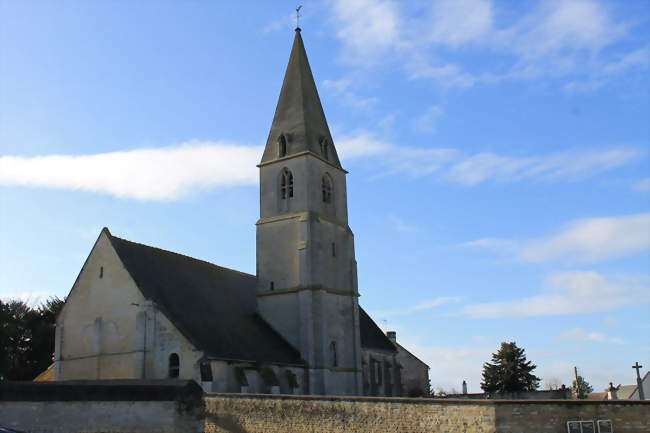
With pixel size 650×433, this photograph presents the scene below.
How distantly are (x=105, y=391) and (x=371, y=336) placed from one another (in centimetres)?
2599

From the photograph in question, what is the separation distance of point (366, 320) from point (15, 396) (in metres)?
29.1

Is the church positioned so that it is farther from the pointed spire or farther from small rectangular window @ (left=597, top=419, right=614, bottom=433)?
small rectangular window @ (left=597, top=419, right=614, bottom=433)

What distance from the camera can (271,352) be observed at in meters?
30.3

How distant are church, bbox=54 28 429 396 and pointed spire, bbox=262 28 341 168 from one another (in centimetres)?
9

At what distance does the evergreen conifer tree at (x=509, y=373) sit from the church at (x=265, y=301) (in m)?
12.7

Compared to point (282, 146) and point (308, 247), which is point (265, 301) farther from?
point (282, 146)

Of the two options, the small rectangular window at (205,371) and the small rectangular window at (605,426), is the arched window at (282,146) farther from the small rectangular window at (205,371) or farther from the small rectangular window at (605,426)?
the small rectangular window at (605,426)

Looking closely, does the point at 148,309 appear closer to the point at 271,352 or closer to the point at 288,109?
the point at 271,352

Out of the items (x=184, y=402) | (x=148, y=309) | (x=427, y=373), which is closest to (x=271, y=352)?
(x=148, y=309)

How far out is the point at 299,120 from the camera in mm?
36094

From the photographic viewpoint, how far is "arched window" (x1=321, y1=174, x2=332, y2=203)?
3619cm

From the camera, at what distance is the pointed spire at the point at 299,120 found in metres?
35.7

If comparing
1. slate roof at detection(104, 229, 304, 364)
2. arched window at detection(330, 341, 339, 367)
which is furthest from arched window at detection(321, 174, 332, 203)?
arched window at detection(330, 341, 339, 367)

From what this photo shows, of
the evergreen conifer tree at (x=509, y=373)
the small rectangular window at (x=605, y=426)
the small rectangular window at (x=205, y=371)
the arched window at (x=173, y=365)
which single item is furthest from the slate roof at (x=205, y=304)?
the evergreen conifer tree at (x=509, y=373)
